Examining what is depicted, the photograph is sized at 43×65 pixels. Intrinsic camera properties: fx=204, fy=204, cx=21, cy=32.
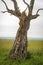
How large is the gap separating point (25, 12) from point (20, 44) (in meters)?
0.25

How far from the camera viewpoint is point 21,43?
1.54 meters

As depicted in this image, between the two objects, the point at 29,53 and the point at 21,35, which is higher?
the point at 21,35

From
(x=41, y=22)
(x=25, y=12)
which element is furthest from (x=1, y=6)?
(x=41, y=22)

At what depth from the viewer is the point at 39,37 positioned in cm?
165

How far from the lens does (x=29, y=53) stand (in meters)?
1.57

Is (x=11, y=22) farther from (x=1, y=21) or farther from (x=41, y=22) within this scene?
(x=41, y=22)

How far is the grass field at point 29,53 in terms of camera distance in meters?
1.52

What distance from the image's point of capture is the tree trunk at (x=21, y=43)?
1523 mm

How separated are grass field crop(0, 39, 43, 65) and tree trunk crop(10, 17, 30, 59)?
0.04 meters

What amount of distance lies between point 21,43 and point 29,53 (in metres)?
0.11

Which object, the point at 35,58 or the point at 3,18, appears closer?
the point at 35,58

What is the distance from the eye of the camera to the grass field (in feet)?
4.99

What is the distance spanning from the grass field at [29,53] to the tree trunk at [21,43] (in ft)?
0.13

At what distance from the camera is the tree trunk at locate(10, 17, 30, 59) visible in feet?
5.00
